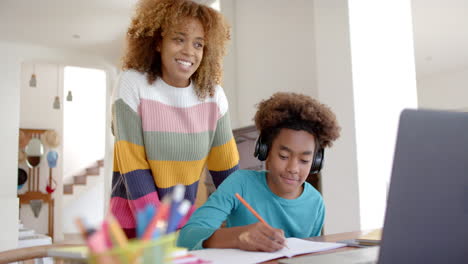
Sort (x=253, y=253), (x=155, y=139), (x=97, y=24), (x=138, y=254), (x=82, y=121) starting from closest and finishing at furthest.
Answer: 1. (x=138, y=254)
2. (x=253, y=253)
3. (x=155, y=139)
4. (x=97, y=24)
5. (x=82, y=121)

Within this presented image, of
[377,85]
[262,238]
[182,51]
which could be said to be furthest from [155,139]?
[377,85]

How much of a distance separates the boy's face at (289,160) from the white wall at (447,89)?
7.69m

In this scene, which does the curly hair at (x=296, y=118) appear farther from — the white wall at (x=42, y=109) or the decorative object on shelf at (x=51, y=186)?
the white wall at (x=42, y=109)

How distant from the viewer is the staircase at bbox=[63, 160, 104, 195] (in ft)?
30.1

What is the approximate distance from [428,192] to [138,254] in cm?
38

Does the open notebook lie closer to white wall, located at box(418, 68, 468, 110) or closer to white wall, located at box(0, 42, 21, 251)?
white wall, located at box(0, 42, 21, 251)

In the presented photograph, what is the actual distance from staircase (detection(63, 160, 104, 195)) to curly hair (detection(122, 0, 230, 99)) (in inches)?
327

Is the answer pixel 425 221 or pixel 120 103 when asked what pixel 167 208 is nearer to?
pixel 425 221

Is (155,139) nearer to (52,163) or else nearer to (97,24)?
(97,24)

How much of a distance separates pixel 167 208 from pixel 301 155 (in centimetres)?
88

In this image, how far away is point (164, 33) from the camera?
142 centimetres

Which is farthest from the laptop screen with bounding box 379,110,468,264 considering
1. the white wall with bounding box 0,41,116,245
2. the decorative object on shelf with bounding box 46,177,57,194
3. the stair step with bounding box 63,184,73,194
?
the stair step with bounding box 63,184,73,194

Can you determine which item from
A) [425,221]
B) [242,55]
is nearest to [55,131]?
[242,55]

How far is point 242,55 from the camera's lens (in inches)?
154
